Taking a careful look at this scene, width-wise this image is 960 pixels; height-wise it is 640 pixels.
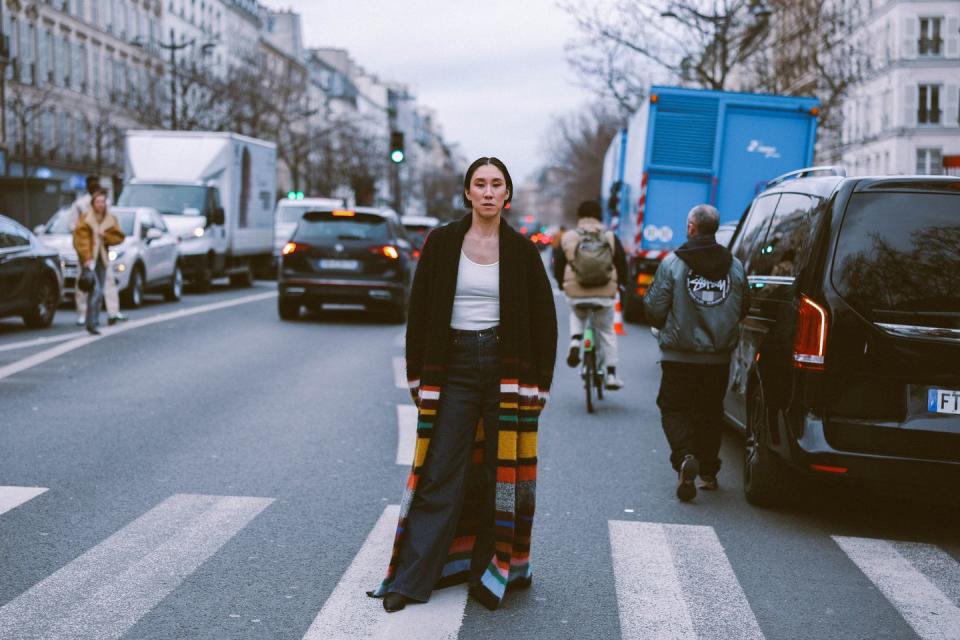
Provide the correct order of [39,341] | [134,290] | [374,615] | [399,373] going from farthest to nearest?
[134,290], [39,341], [399,373], [374,615]

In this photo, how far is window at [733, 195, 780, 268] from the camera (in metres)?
8.22

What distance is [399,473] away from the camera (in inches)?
310

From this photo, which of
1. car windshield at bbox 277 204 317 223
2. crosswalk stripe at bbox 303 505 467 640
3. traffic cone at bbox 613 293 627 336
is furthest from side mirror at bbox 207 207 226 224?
crosswalk stripe at bbox 303 505 467 640

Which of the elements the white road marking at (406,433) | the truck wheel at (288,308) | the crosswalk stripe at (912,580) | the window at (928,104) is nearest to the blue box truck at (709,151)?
the truck wheel at (288,308)

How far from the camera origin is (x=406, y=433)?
9391 mm

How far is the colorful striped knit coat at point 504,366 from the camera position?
5.06 metres

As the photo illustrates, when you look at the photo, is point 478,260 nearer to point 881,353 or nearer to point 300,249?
point 881,353

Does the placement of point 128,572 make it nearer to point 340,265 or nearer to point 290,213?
point 340,265

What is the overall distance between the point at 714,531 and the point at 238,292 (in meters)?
21.9

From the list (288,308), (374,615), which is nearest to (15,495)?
(374,615)

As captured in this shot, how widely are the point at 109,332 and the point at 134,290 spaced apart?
4948 mm

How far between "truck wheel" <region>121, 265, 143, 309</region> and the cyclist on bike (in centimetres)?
1156

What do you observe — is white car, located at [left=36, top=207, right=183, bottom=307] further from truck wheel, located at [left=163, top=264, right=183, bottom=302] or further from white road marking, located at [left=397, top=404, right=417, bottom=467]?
white road marking, located at [left=397, top=404, right=417, bottom=467]

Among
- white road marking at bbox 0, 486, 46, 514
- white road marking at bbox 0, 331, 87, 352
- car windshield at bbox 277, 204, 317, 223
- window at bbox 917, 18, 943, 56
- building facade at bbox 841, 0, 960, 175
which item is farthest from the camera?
window at bbox 917, 18, 943, 56
